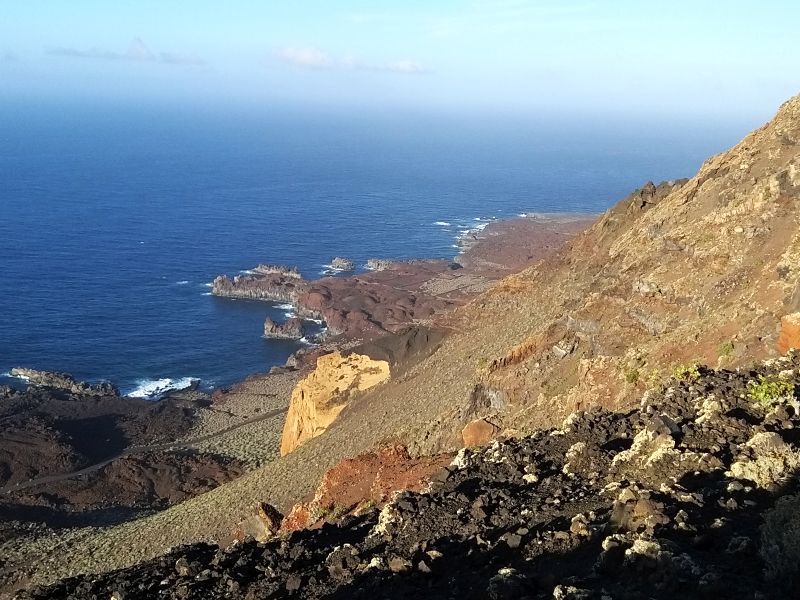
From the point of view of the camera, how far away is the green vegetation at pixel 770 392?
37.0 feet

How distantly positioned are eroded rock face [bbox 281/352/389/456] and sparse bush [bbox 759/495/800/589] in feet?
83.9

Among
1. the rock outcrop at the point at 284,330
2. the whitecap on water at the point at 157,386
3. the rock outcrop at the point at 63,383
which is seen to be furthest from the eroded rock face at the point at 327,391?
the rock outcrop at the point at 284,330

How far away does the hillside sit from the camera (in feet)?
56.7

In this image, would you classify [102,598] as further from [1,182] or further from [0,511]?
[1,182]

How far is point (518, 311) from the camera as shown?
101ft

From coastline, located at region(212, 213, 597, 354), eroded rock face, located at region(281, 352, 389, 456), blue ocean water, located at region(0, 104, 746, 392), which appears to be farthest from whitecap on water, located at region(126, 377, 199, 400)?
eroded rock face, located at region(281, 352, 389, 456)

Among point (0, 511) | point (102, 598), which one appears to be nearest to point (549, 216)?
point (0, 511)

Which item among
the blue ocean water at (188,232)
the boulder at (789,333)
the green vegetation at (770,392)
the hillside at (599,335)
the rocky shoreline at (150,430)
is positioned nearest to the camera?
the green vegetation at (770,392)

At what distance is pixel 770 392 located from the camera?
38.1ft

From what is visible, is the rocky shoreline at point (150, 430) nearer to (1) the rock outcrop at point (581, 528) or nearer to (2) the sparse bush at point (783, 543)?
(1) the rock outcrop at point (581, 528)

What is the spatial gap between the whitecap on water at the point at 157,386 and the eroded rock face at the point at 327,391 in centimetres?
2385

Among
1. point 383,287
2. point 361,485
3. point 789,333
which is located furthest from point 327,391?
point 383,287

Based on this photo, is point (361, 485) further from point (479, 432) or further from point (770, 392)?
point (770, 392)

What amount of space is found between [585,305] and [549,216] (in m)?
107
